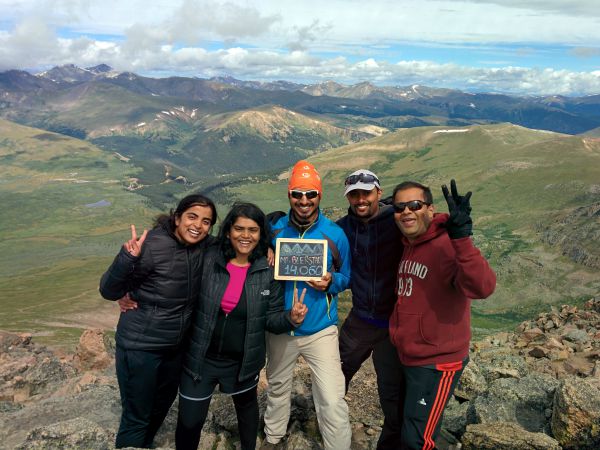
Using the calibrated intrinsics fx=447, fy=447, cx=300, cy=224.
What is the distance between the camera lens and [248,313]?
8.50 meters

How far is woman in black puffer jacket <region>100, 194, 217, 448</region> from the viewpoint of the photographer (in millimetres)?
8391

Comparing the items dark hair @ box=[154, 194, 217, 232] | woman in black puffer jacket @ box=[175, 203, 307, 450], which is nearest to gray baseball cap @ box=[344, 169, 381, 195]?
woman in black puffer jacket @ box=[175, 203, 307, 450]

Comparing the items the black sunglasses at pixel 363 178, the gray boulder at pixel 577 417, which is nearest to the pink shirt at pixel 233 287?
the black sunglasses at pixel 363 178

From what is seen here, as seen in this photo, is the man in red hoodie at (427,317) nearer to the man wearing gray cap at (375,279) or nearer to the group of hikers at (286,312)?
the group of hikers at (286,312)

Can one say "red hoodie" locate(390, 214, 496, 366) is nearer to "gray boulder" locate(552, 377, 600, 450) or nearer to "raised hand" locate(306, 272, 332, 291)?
"raised hand" locate(306, 272, 332, 291)

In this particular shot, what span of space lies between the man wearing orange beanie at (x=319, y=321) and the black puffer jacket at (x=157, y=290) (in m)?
1.91

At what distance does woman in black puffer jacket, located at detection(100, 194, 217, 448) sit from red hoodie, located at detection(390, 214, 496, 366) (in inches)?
157

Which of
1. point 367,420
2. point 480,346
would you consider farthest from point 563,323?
point 367,420

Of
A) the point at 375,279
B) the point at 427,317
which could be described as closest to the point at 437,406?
the point at 427,317

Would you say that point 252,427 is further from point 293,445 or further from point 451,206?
point 451,206

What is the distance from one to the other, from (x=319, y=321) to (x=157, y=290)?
3.27 metres

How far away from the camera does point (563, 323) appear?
28.7 metres

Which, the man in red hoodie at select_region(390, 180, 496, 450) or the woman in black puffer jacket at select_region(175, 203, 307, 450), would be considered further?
the woman in black puffer jacket at select_region(175, 203, 307, 450)

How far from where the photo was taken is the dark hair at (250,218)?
8672mm
